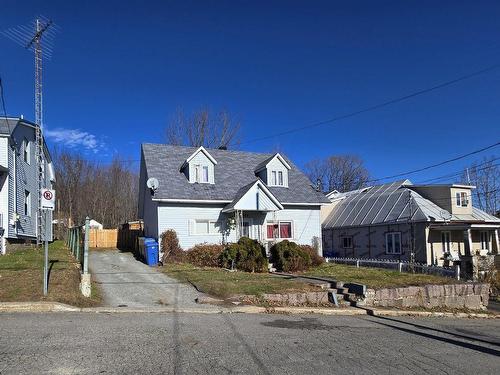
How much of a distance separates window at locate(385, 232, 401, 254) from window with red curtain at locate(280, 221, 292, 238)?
945 centimetres

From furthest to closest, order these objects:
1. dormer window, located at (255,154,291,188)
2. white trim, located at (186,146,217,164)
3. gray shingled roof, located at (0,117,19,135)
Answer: dormer window, located at (255,154,291,188), white trim, located at (186,146,217,164), gray shingled roof, located at (0,117,19,135)

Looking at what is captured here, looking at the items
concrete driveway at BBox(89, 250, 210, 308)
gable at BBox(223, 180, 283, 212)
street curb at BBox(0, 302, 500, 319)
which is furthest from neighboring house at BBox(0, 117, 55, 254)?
street curb at BBox(0, 302, 500, 319)

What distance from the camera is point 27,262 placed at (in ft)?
56.2

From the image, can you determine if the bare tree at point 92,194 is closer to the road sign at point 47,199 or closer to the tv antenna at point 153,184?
the tv antenna at point 153,184

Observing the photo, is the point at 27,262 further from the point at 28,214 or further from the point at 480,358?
the point at 480,358

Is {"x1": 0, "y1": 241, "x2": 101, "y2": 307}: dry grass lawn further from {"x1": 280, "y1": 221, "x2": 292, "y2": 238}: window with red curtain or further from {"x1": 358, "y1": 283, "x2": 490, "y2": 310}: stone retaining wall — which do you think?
{"x1": 280, "y1": 221, "x2": 292, "y2": 238}: window with red curtain

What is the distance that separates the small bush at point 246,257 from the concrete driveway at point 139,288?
142 inches

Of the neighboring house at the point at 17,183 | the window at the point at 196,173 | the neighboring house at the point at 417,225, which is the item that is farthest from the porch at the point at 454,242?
the neighboring house at the point at 17,183

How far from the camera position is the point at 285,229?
28109 mm

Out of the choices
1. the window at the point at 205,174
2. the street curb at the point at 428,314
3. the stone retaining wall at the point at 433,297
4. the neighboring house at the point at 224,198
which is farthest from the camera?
the window at the point at 205,174

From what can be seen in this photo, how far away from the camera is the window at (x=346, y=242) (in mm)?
38312

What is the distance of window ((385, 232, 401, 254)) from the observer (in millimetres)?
33234

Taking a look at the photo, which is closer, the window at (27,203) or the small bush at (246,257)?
the small bush at (246,257)

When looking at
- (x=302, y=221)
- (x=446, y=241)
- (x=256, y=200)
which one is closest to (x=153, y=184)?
(x=256, y=200)
